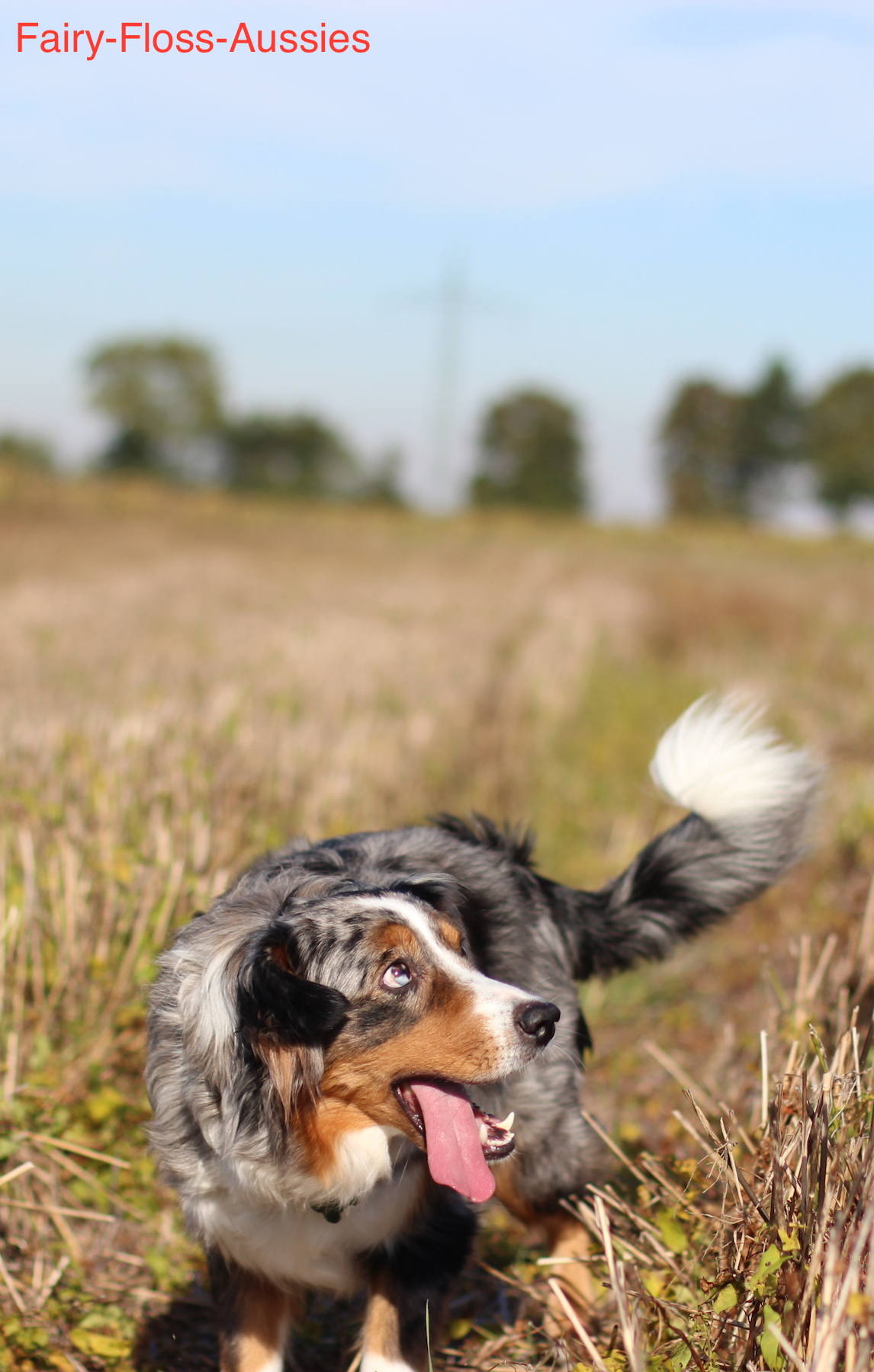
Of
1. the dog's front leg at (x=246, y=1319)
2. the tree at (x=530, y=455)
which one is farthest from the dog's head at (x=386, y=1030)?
the tree at (x=530, y=455)

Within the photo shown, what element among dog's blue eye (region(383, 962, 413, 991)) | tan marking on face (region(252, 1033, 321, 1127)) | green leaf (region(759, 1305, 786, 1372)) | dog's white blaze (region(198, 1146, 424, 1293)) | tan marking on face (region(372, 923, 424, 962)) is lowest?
dog's white blaze (region(198, 1146, 424, 1293))

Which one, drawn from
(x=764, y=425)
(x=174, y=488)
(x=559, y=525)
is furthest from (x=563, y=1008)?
(x=764, y=425)

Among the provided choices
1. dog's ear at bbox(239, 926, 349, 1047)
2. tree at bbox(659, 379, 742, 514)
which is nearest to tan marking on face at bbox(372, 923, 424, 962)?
dog's ear at bbox(239, 926, 349, 1047)

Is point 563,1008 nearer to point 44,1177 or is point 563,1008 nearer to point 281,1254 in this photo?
point 281,1254

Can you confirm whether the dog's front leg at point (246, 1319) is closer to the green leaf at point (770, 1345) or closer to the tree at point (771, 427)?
the green leaf at point (770, 1345)

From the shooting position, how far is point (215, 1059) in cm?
246

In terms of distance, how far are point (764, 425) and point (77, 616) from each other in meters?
78.5

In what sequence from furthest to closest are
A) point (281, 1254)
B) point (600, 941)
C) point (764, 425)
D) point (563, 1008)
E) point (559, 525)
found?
point (764, 425) < point (559, 525) < point (600, 941) < point (563, 1008) < point (281, 1254)

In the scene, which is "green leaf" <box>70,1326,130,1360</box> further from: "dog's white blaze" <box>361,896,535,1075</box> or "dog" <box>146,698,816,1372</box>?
"dog's white blaze" <box>361,896,535,1075</box>

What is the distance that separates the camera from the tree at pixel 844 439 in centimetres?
7781

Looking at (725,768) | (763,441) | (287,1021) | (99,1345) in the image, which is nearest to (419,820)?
(725,768)

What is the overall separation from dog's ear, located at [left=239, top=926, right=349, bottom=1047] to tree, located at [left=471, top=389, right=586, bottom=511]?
8458 centimetres

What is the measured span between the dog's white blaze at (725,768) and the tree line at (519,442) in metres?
63.6

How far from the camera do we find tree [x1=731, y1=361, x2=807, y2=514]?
8400cm
